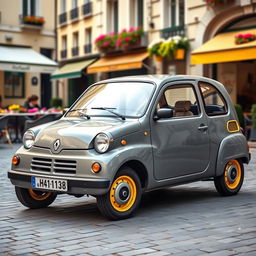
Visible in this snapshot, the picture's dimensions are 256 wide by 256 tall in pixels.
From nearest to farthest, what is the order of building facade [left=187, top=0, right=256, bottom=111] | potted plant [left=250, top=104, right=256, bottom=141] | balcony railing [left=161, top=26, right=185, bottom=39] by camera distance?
1. potted plant [left=250, top=104, right=256, bottom=141]
2. building facade [left=187, top=0, right=256, bottom=111]
3. balcony railing [left=161, top=26, right=185, bottom=39]

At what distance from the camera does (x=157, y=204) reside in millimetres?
7809

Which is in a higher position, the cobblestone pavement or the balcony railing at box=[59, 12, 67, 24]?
the balcony railing at box=[59, 12, 67, 24]

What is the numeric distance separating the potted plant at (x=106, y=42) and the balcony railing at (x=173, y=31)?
4.01 m

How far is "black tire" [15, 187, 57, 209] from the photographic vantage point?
748cm

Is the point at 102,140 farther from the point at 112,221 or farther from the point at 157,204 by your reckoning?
the point at 157,204

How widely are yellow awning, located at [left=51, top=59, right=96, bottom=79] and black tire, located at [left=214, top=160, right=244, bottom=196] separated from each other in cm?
2350

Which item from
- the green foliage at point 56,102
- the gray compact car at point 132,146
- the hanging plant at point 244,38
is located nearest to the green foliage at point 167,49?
the hanging plant at point 244,38

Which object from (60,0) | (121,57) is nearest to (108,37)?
→ (121,57)

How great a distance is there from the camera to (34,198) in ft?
24.8

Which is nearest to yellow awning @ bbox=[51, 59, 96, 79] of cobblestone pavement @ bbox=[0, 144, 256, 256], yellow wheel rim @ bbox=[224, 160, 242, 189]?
yellow wheel rim @ bbox=[224, 160, 242, 189]

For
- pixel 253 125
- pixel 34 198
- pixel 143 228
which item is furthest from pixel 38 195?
pixel 253 125

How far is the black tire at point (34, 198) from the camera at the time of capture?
748 cm

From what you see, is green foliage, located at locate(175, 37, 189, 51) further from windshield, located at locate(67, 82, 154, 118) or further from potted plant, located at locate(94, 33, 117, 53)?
windshield, located at locate(67, 82, 154, 118)

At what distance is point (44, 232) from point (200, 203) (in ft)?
8.11
